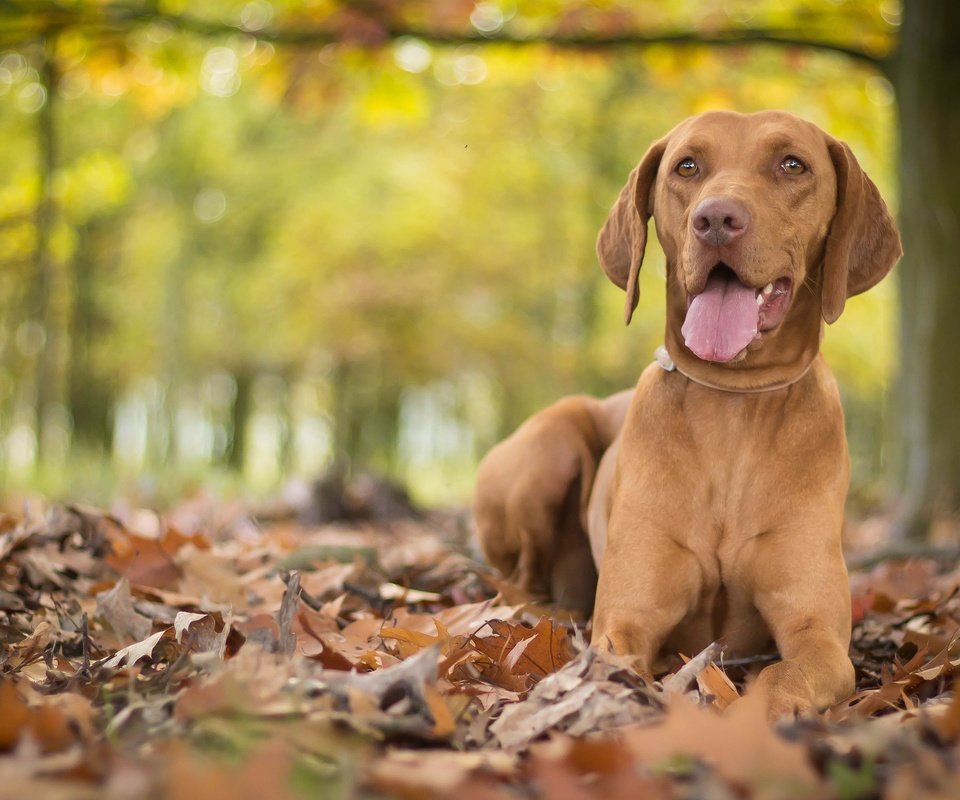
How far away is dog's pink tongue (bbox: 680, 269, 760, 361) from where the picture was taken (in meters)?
3.31

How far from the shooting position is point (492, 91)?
16.8 m

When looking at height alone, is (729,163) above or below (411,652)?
above

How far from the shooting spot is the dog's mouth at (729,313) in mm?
3311

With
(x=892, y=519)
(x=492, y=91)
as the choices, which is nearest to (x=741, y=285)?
(x=892, y=519)

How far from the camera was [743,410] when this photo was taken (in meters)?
3.48

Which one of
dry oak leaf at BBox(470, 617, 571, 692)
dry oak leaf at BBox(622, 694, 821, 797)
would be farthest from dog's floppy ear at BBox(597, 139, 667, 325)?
dry oak leaf at BBox(622, 694, 821, 797)

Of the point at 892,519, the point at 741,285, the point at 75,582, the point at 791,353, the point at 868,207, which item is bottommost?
the point at 892,519

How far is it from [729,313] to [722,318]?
0.08 feet

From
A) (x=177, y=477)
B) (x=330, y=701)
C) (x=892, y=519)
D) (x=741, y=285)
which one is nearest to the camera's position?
(x=330, y=701)

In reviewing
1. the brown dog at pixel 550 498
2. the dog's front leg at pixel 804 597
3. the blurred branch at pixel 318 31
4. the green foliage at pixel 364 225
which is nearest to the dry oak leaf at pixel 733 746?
the dog's front leg at pixel 804 597

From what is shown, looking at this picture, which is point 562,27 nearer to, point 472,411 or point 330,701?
point 330,701

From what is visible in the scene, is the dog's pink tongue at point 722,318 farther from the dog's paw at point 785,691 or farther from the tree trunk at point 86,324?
the tree trunk at point 86,324

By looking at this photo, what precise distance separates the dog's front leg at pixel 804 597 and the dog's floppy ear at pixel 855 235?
73 cm

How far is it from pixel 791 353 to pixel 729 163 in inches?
25.1
